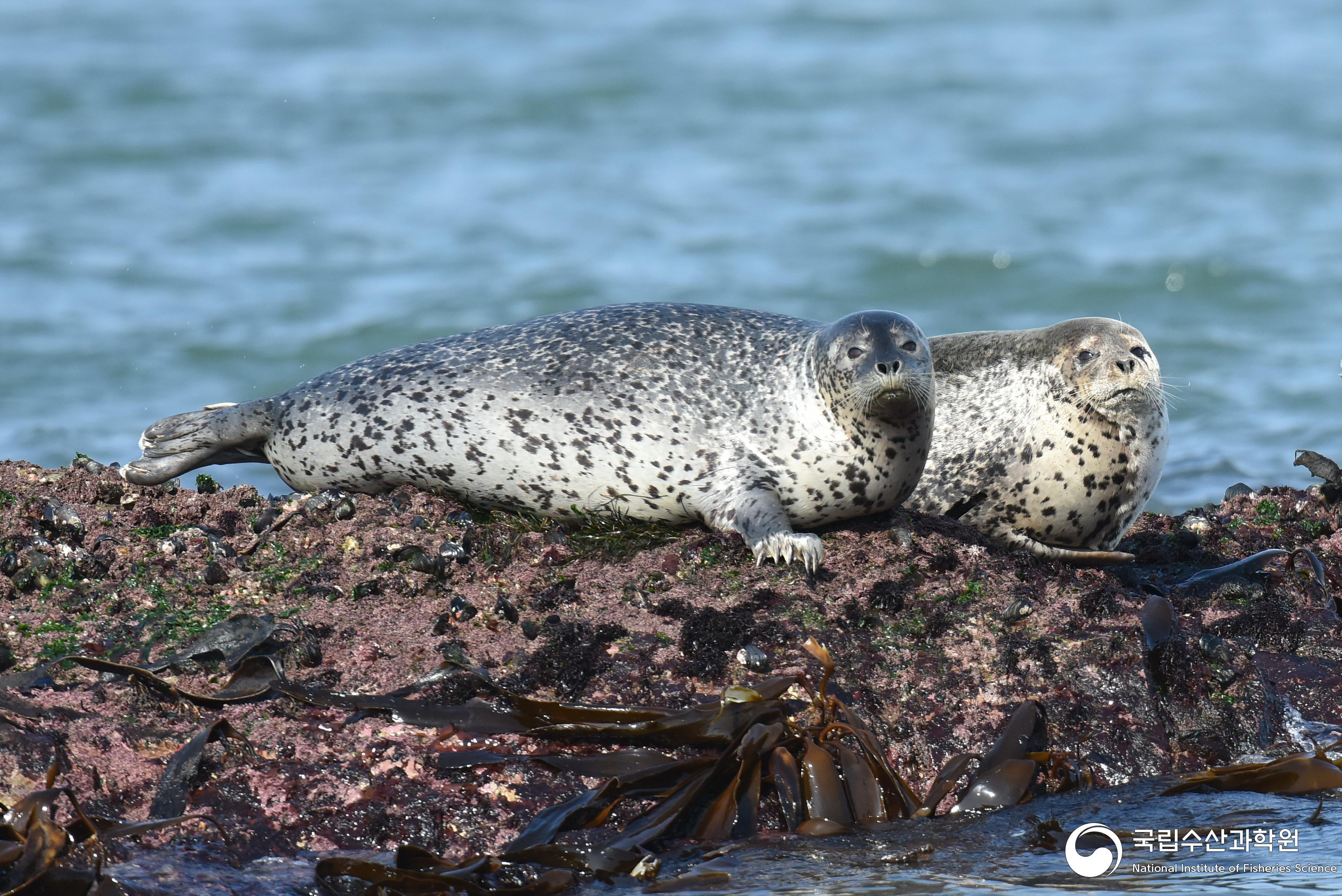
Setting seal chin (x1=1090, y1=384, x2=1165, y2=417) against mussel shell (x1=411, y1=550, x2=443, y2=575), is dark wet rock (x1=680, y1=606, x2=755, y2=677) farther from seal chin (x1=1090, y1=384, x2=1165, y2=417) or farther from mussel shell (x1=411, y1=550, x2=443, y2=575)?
seal chin (x1=1090, y1=384, x2=1165, y2=417)

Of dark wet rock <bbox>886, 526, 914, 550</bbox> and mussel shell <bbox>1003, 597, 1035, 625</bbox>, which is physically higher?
dark wet rock <bbox>886, 526, 914, 550</bbox>

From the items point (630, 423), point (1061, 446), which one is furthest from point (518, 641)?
point (1061, 446)

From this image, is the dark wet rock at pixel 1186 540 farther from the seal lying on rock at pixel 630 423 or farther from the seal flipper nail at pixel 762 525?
the seal flipper nail at pixel 762 525

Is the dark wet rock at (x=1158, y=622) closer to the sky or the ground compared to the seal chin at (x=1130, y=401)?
closer to the ground

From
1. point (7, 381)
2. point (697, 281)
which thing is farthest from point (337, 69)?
point (7, 381)

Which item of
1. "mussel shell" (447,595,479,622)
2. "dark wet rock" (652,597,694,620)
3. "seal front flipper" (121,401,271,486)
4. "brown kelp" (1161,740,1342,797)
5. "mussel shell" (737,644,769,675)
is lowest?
"brown kelp" (1161,740,1342,797)

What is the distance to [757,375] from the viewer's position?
5.87m

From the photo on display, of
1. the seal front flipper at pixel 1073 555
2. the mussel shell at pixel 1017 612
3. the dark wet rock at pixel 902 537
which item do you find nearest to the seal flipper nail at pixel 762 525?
the dark wet rock at pixel 902 537

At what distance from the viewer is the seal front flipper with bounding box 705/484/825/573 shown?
505 centimetres

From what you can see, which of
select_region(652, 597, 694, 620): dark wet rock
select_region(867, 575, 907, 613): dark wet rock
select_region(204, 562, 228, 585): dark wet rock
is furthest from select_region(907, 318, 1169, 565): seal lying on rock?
select_region(204, 562, 228, 585): dark wet rock

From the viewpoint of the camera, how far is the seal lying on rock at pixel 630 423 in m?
5.48

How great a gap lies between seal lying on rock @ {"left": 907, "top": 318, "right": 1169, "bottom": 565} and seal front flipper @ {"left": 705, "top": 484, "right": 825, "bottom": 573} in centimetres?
100

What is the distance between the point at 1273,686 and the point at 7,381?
9.74 m

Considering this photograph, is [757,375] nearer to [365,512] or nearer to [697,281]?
[365,512]
